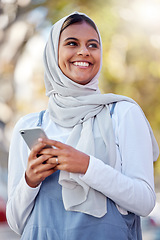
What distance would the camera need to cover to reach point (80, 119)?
161 cm

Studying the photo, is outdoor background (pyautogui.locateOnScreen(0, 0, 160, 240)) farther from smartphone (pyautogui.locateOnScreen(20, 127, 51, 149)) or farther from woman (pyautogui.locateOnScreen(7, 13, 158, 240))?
smartphone (pyautogui.locateOnScreen(20, 127, 51, 149))

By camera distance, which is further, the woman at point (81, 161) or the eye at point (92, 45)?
the eye at point (92, 45)

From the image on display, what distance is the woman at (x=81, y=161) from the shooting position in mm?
1397

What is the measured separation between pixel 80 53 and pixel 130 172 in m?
0.50

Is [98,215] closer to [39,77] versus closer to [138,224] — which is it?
[138,224]

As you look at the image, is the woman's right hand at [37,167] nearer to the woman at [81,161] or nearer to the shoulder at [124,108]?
the woman at [81,161]

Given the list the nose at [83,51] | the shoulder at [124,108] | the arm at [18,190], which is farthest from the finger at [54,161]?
the nose at [83,51]

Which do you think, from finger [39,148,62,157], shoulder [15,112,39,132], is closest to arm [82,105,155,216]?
finger [39,148,62,157]

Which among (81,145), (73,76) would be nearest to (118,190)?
(81,145)

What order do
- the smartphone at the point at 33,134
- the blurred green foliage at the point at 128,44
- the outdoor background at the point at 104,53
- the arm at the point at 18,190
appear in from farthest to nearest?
the blurred green foliage at the point at 128,44 → the outdoor background at the point at 104,53 → the arm at the point at 18,190 → the smartphone at the point at 33,134

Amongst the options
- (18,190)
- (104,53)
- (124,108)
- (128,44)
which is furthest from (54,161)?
(128,44)

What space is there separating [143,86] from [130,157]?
4705mm

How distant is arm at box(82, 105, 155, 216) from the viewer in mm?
1383

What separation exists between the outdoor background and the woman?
3.92 m
